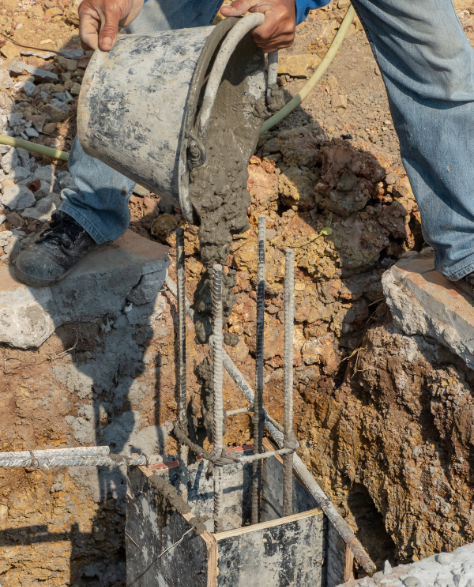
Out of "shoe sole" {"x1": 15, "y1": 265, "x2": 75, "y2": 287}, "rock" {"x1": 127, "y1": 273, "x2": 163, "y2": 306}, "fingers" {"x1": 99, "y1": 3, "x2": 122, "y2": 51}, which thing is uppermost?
"fingers" {"x1": 99, "y1": 3, "x2": 122, "y2": 51}

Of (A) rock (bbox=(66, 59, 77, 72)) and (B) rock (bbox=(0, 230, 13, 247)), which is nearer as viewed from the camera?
(B) rock (bbox=(0, 230, 13, 247))

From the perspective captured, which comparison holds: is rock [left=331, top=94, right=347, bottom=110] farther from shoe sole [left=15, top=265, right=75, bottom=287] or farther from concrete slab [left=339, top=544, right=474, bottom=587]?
concrete slab [left=339, top=544, right=474, bottom=587]

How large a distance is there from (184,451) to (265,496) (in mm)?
464

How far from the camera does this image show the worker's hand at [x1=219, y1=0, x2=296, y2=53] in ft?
5.04

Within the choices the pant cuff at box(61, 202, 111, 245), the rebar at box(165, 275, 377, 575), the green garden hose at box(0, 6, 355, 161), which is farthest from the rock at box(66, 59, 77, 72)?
the rebar at box(165, 275, 377, 575)

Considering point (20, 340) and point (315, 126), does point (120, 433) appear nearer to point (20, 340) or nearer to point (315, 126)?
point (20, 340)

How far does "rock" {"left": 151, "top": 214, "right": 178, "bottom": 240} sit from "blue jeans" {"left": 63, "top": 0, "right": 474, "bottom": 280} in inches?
20.5

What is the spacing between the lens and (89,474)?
2.56 m

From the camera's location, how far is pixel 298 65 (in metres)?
2.96

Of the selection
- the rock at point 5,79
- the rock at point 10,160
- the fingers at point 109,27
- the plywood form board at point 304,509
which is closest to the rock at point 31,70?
the rock at point 5,79

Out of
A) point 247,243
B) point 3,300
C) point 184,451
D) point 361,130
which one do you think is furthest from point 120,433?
point 361,130

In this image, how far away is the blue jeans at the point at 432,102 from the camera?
5.73ft

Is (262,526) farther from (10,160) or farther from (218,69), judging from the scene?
(10,160)

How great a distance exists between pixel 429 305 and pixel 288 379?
567mm
